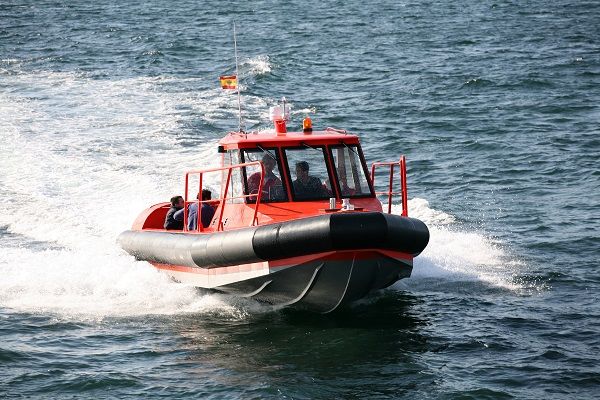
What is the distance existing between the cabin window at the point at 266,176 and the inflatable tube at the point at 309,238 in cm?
77

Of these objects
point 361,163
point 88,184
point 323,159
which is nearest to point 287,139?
point 323,159

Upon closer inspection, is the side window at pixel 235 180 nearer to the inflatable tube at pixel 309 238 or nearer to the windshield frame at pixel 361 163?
the inflatable tube at pixel 309 238

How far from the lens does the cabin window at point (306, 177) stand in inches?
481

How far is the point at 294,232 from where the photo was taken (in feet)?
35.5

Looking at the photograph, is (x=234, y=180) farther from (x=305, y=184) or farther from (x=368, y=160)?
(x=368, y=160)

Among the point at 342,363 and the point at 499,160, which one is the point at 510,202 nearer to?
the point at 499,160

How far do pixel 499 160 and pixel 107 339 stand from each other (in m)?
11.2

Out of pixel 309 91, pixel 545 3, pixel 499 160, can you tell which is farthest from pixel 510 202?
pixel 545 3

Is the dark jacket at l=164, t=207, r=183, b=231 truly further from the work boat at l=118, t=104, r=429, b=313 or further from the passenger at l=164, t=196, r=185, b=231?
the work boat at l=118, t=104, r=429, b=313

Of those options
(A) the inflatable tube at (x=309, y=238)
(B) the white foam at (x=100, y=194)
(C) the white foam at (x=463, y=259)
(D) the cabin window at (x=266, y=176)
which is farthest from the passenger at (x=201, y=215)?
(C) the white foam at (x=463, y=259)

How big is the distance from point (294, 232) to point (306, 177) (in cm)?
154

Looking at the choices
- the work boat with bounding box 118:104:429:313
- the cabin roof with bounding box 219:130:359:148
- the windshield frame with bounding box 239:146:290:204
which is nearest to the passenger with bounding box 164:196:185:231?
the work boat with bounding box 118:104:429:313

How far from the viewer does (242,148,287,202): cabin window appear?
40.0ft

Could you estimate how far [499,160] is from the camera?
20359mm
